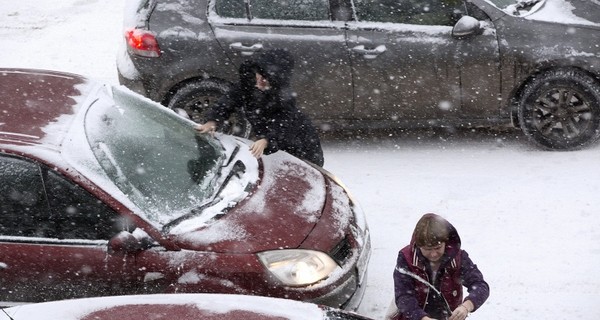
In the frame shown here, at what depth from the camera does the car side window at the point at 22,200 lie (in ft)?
16.4

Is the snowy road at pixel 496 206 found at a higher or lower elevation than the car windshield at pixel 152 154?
lower

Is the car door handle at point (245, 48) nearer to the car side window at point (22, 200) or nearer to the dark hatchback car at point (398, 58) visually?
the dark hatchback car at point (398, 58)

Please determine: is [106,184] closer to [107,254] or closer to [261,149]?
[107,254]

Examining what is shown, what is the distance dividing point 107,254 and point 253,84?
189cm

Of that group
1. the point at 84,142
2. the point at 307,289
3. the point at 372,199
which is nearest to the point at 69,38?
the point at 372,199

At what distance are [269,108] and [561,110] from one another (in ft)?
9.51

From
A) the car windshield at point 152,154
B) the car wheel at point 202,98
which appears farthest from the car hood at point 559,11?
the car windshield at point 152,154

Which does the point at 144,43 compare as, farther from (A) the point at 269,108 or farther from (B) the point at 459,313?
(B) the point at 459,313

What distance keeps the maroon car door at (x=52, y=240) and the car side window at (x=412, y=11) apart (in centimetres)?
359

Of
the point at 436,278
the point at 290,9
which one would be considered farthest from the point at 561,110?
the point at 436,278

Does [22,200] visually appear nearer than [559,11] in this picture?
Yes

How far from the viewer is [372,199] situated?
7.43 meters

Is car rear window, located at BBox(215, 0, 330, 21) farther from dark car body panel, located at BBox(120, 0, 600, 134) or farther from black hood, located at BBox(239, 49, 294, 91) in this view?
black hood, located at BBox(239, 49, 294, 91)

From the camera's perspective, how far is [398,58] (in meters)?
7.71
